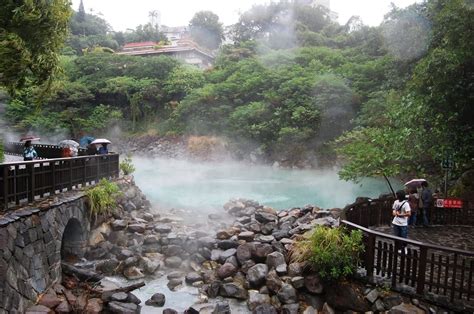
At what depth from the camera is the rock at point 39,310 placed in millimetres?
7415

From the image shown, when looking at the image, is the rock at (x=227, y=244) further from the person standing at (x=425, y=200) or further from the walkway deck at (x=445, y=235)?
the person standing at (x=425, y=200)

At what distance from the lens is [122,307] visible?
27.9ft

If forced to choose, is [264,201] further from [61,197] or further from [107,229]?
[61,197]

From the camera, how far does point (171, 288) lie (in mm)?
10070

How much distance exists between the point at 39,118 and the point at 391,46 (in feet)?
114

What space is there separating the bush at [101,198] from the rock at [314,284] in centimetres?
715

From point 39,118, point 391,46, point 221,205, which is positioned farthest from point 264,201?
point 39,118

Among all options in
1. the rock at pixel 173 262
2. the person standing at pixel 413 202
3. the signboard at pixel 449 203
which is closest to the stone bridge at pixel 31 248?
the rock at pixel 173 262

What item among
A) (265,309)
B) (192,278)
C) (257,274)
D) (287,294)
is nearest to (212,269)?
(192,278)

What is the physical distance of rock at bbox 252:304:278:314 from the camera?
8.38 m

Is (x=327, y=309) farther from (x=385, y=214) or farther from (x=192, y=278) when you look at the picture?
(x=385, y=214)

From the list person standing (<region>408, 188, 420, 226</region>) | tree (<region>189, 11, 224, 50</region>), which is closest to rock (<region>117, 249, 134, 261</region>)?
person standing (<region>408, 188, 420, 226</region>)

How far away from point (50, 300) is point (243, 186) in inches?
694

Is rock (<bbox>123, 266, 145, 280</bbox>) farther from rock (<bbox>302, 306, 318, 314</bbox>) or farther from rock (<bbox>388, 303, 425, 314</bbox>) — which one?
rock (<bbox>388, 303, 425, 314</bbox>)
